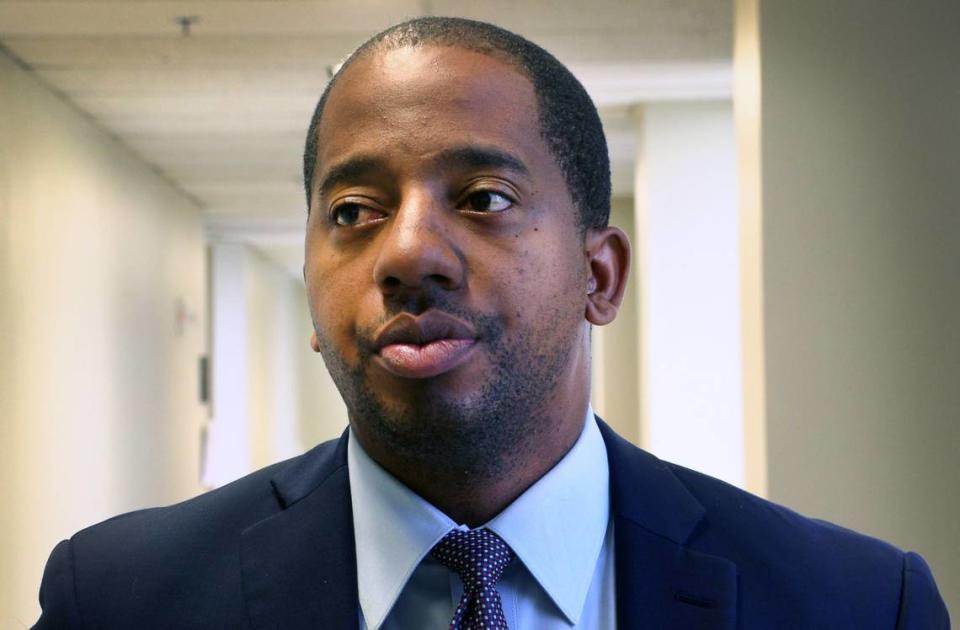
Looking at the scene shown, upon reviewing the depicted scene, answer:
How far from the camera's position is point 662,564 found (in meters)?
1.22

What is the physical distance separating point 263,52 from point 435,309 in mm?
5079

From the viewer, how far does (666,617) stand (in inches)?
46.7

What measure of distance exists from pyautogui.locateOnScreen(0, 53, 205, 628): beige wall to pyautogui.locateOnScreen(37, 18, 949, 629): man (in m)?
4.68

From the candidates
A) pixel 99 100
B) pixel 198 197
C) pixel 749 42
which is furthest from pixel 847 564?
pixel 198 197

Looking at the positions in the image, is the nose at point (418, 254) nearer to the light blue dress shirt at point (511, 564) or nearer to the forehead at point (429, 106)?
the forehead at point (429, 106)

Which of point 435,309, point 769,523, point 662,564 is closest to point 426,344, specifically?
point 435,309

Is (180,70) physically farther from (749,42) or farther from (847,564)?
(847,564)

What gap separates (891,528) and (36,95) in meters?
5.04

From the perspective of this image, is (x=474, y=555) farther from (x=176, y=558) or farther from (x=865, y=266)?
(x=865, y=266)

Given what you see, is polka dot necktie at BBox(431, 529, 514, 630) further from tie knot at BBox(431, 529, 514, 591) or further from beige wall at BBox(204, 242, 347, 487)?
beige wall at BBox(204, 242, 347, 487)

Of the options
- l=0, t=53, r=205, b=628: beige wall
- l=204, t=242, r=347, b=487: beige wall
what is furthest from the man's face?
l=204, t=242, r=347, b=487: beige wall

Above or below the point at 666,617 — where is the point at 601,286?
above

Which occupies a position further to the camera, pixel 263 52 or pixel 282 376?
pixel 282 376

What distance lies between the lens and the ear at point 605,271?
1.30 meters
